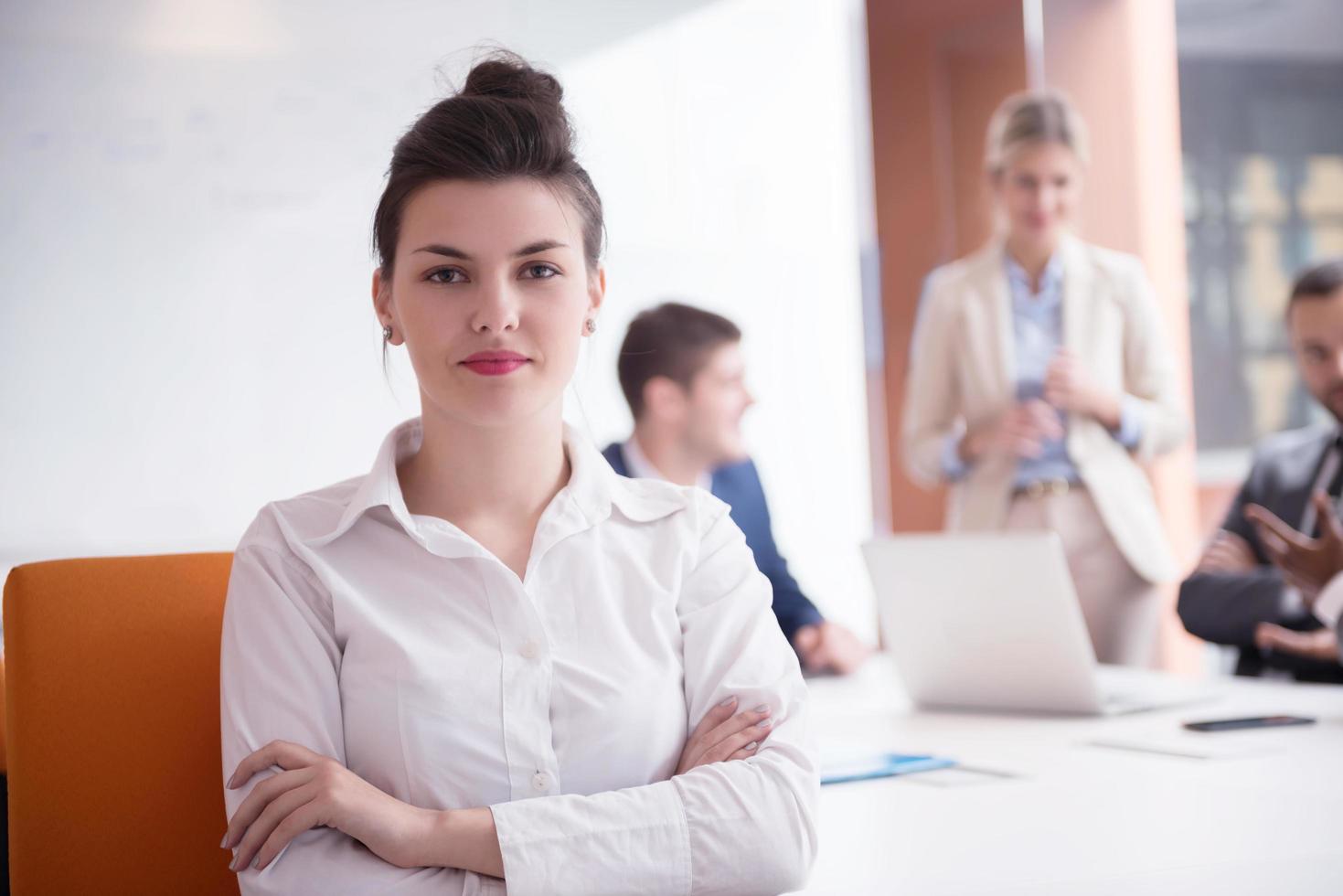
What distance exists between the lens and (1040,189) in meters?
3.64

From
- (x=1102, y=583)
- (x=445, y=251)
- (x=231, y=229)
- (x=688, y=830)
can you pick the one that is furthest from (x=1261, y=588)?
(x=231, y=229)

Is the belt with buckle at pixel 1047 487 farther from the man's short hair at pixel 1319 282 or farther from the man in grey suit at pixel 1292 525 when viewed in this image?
the man's short hair at pixel 1319 282

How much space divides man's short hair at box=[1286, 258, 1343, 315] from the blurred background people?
126 cm

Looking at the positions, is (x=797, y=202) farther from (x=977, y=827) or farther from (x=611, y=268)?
(x=977, y=827)

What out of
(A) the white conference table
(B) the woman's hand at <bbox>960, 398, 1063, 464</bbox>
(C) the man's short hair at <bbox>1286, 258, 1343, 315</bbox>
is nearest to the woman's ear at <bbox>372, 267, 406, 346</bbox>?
(A) the white conference table

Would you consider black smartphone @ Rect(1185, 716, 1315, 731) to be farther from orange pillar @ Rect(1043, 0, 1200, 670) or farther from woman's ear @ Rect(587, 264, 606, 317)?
orange pillar @ Rect(1043, 0, 1200, 670)

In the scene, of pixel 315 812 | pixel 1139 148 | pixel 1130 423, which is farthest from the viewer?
pixel 1139 148

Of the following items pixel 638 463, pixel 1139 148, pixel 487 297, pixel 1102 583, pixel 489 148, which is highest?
pixel 1139 148

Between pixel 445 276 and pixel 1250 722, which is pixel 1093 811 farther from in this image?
pixel 445 276

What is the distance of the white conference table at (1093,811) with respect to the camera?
125 centimetres

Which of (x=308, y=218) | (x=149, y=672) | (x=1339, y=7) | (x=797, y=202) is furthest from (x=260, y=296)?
(x=1339, y=7)

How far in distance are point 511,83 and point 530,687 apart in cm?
66

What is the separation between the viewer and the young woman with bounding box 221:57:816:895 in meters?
1.20

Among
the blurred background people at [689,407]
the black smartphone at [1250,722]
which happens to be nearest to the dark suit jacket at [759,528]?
the blurred background people at [689,407]
